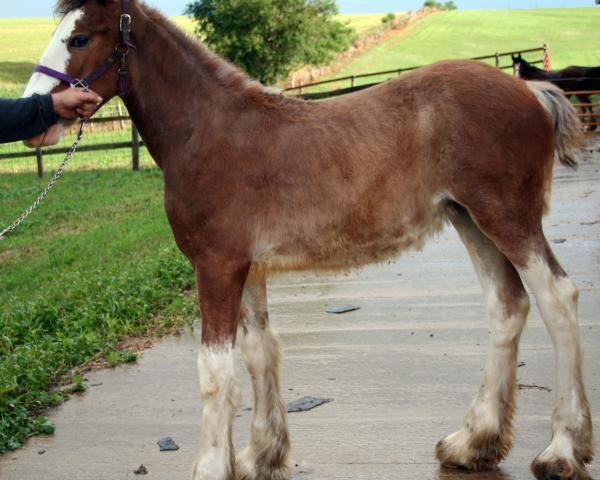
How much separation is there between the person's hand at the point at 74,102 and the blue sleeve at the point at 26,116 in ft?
0.11

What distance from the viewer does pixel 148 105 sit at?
4.84 m

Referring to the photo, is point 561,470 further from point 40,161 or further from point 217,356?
point 40,161

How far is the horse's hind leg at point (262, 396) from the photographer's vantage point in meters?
4.80

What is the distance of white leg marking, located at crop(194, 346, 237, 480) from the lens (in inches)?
176

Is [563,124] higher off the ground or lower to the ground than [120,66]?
lower

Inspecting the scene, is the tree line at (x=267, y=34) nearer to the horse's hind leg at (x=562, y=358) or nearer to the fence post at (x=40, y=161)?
the fence post at (x=40, y=161)

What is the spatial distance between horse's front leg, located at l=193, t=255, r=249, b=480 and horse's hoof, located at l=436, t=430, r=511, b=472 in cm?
114

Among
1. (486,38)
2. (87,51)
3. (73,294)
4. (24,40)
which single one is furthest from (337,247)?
(24,40)

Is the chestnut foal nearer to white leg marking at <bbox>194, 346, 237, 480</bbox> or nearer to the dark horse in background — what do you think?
white leg marking at <bbox>194, 346, 237, 480</bbox>

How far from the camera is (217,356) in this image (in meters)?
4.46

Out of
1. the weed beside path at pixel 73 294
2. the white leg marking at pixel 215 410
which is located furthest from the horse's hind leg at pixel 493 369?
the weed beside path at pixel 73 294

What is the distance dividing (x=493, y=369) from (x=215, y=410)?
1.44 metres

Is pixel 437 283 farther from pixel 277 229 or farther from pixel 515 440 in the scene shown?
pixel 277 229

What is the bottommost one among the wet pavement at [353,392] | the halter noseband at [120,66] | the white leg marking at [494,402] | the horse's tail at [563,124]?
the wet pavement at [353,392]
